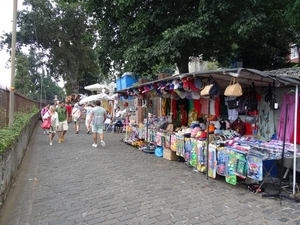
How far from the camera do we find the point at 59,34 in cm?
2873

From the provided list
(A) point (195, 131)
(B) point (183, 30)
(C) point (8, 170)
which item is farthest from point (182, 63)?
(C) point (8, 170)

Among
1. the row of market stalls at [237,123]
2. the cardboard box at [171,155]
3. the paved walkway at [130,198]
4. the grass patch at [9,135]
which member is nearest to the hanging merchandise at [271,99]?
the row of market stalls at [237,123]

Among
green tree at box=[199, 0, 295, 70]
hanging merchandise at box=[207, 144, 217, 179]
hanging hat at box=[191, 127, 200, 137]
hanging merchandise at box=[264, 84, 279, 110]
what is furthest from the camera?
green tree at box=[199, 0, 295, 70]

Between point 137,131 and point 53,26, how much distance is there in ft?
70.5

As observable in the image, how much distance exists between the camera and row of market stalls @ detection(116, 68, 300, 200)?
17.2 ft

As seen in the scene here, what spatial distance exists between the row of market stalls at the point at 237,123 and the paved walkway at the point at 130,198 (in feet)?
1.70

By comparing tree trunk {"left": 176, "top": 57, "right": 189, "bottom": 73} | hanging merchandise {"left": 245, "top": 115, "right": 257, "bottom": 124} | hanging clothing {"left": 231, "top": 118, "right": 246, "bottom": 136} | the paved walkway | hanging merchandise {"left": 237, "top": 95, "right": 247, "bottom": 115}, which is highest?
tree trunk {"left": 176, "top": 57, "right": 189, "bottom": 73}

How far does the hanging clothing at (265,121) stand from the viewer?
6855 millimetres

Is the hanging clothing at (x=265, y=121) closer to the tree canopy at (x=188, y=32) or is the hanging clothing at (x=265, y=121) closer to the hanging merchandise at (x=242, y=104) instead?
the hanging merchandise at (x=242, y=104)

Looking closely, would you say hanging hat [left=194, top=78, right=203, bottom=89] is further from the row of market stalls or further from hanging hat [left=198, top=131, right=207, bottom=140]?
hanging hat [left=198, top=131, right=207, bottom=140]

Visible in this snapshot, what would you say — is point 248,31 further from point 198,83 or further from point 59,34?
point 59,34

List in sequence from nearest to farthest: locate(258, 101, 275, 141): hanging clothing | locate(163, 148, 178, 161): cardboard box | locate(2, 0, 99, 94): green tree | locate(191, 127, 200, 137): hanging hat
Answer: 1. locate(258, 101, 275, 141): hanging clothing
2. locate(191, 127, 200, 137): hanging hat
3. locate(163, 148, 178, 161): cardboard box
4. locate(2, 0, 99, 94): green tree

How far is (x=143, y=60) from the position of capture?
11953 millimetres

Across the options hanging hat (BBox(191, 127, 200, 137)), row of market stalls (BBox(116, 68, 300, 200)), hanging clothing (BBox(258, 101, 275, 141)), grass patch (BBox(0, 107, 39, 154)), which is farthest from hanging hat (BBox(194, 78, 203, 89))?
grass patch (BBox(0, 107, 39, 154))
